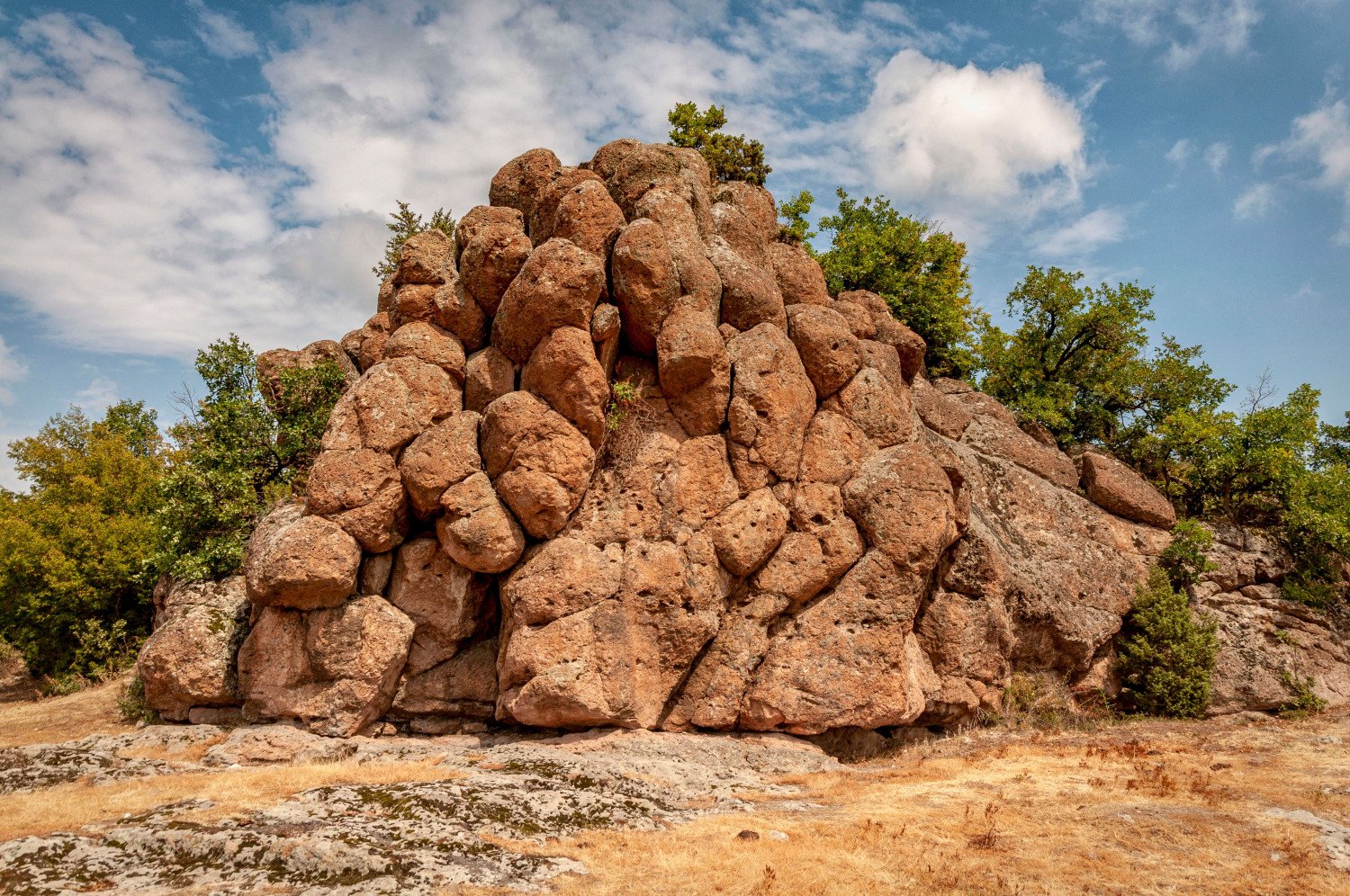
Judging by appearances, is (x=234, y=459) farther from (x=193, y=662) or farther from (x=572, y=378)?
(x=572, y=378)

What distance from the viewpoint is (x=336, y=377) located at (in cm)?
2461

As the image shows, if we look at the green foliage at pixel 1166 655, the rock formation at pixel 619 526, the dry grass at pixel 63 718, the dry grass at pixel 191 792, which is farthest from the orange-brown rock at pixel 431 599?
the green foliage at pixel 1166 655

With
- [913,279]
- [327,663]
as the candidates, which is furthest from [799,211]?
[327,663]

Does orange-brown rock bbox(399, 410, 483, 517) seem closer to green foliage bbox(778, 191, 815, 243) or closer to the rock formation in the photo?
the rock formation

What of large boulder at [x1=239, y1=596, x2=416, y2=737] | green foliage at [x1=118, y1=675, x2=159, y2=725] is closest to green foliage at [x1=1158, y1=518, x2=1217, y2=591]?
large boulder at [x1=239, y1=596, x2=416, y2=737]

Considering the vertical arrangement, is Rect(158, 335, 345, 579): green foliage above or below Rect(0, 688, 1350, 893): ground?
above

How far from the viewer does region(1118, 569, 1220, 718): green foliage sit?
2217 cm

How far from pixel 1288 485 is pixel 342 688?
99.7 feet

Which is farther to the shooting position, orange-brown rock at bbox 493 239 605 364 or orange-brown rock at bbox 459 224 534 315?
orange-brown rock at bbox 459 224 534 315

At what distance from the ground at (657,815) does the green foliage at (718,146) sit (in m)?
21.2

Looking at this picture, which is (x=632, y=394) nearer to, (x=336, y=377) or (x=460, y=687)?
(x=460, y=687)

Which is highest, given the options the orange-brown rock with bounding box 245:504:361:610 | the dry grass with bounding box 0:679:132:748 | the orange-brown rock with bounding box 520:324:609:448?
the orange-brown rock with bounding box 520:324:609:448

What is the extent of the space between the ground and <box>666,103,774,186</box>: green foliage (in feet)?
69.6

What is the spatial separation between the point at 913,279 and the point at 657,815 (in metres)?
25.6
